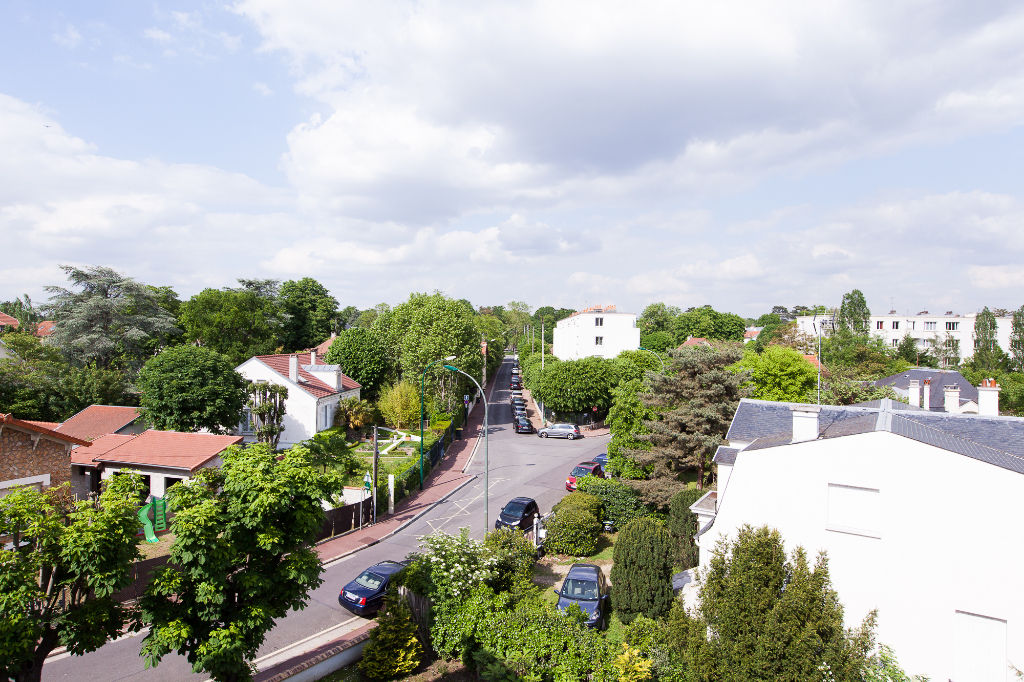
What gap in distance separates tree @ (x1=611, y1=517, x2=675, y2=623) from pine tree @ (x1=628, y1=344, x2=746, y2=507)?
7.40 m

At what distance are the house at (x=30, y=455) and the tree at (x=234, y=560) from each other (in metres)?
12.1

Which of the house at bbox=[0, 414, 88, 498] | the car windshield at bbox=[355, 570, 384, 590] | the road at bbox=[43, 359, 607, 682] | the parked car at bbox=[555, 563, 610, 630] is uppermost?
the house at bbox=[0, 414, 88, 498]

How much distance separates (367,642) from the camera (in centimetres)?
1331

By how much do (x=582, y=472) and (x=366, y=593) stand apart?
16.6m

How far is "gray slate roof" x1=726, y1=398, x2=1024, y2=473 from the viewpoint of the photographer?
36.8 feet

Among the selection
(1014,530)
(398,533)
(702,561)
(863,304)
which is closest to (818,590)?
(1014,530)

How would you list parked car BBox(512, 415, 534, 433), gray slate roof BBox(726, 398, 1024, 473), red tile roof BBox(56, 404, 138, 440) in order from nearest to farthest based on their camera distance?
gray slate roof BBox(726, 398, 1024, 473) → red tile roof BBox(56, 404, 138, 440) → parked car BBox(512, 415, 534, 433)

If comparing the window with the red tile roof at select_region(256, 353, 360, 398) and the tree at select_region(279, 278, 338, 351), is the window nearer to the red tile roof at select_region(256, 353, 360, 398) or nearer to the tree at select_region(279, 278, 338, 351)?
the red tile roof at select_region(256, 353, 360, 398)

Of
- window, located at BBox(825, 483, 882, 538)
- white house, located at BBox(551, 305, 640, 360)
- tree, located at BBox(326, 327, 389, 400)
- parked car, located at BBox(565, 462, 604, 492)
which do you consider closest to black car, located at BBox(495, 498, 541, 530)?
parked car, located at BBox(565, 462, 604, 492)

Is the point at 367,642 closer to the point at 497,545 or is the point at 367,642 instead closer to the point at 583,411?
the point at 497,545

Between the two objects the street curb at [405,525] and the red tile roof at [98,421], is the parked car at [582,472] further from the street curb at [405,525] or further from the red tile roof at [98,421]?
the red tile roof at [98,421]

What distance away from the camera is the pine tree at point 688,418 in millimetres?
24578

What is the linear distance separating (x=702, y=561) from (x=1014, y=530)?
7.60 metres

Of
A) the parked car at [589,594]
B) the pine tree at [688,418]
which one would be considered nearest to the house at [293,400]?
the pine tree at [688,418]
